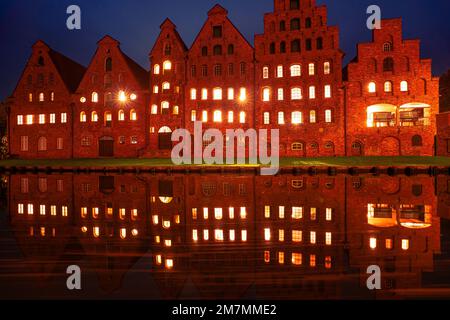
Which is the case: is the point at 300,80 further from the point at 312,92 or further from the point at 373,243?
the point at 373,243

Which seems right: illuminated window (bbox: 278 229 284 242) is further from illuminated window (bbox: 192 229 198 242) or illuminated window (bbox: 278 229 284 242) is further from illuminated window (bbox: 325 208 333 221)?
illuminated window (bbox: 325 208 333 221)

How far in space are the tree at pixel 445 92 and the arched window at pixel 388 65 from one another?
20886 mm

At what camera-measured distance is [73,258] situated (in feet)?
22.9

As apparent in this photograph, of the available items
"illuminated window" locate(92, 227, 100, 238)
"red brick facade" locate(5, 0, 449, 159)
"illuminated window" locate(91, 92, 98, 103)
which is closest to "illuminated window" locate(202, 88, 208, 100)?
"red brick facade" locate(5, 0, 449, 159)

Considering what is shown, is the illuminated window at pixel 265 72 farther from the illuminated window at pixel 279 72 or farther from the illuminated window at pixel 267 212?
the illuminated window at pixel 267 212

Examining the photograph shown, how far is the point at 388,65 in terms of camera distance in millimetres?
40812

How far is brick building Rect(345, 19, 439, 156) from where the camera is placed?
1566 inches

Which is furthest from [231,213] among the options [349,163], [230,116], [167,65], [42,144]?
[42,144]

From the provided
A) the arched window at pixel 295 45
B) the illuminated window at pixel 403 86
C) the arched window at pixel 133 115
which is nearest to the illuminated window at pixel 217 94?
the arched window at pixel 295 45

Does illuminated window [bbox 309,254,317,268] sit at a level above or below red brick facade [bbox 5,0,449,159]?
below

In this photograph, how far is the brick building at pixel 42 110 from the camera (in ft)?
159

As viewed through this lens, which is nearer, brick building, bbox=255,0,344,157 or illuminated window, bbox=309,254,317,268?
illuminated window, bbox=309,254,317,268

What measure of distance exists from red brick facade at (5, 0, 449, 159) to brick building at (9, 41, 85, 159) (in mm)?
293

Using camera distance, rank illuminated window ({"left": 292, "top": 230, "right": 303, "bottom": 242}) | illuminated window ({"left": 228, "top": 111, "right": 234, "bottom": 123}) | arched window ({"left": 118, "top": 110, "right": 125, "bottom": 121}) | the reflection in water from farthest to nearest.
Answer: arched window ({"left": 118, "top": 110, "right": 125, "bottom": 121})
illuminated window ({"left": 228, "top": 111, "right": 234, "bottom": 123})
illuminated window ({"left": 292, "top": 230, "right": 303, "bottom": 242})
the reflection in water
